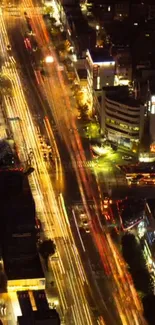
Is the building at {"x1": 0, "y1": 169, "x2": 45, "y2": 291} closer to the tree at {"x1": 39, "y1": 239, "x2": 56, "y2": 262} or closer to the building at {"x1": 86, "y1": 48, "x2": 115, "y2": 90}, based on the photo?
the tree at {"x1": 39, "y1": 239, "x2": 56, "y2": 262}

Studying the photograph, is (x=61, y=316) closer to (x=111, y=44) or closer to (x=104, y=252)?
→ (x=104, y=252)

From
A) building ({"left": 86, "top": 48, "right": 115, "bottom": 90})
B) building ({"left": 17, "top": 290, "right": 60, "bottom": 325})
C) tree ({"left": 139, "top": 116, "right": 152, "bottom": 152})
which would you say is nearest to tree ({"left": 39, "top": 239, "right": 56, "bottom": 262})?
building ({"left": 17, "top": 290, "right": 60, "bottom": 325})

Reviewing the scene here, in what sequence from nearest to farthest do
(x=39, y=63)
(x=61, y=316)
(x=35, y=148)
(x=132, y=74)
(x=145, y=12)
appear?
1. (x=61, y=316)
2. (x=35, y=148)
3. (x=132, y=74)
4. (x=39, y=63)
5. (x=145, y=12)

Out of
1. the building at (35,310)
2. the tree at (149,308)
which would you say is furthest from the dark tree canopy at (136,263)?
the building at (35,310)

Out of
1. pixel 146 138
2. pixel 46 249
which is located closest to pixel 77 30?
pixel 146 138

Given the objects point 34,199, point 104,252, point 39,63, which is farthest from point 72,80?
point 104,252

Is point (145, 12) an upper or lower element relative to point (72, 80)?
upper

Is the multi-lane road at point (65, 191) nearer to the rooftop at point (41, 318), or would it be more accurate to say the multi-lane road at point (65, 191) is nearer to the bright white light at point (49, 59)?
the bright white light at point (49, 59)

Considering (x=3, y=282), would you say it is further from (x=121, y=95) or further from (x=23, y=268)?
(x=121, y=95)
